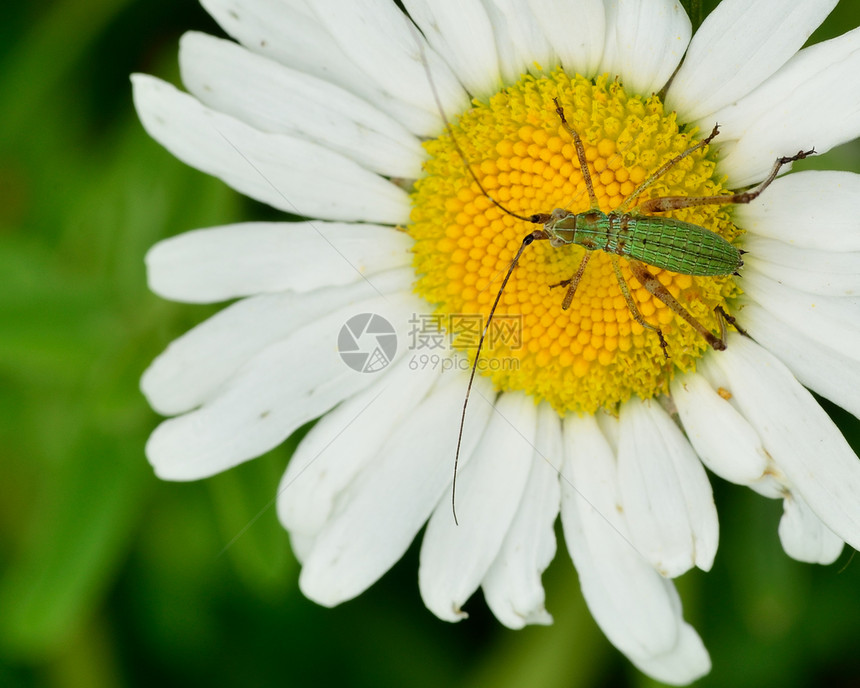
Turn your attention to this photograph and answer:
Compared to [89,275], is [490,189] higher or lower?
higher

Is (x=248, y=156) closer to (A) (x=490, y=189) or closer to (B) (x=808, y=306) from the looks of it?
(A) (x=490, y=189)

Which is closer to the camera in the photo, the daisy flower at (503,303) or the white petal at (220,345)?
the daisy flower at (503,303)

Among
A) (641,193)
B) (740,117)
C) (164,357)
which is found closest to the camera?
(740,117)

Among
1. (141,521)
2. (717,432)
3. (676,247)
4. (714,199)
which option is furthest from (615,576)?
(141,521)

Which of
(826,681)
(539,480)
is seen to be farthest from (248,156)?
(826,681)

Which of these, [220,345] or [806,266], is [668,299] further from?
[220,345]

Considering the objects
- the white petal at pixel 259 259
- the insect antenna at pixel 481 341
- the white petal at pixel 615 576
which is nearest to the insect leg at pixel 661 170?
the insect antenna at pixel 481 341

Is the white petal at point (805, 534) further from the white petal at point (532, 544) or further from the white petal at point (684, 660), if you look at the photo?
the white petal at point (532, 544)
